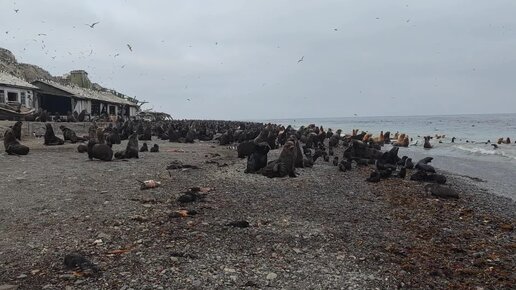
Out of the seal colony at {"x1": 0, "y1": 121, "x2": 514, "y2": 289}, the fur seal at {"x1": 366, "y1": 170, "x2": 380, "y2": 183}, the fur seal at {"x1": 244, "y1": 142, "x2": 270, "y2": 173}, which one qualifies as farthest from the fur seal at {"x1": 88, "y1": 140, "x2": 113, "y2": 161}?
the fur seal at {"x1": 366, "y1": 170, "x2": 380, "y2": 183}

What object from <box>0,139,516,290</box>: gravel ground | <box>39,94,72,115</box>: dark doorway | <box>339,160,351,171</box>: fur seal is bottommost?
<box>0,139,516,290</box>: gravel ground

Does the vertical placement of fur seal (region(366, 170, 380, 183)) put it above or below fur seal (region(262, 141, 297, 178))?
below

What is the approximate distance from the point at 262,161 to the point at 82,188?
6798 millimetres

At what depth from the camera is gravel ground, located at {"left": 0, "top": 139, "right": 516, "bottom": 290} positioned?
18.6 ft

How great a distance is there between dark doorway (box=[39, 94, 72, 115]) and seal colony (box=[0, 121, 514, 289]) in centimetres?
3276

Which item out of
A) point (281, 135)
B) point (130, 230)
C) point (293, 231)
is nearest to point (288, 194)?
point (293, 231)

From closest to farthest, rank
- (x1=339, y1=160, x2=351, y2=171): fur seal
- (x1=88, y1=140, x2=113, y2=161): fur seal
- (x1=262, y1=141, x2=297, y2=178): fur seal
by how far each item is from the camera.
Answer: (x1=262, y1=141, x2=297, y2=178): fur seal
(x1=88, y1=140, x2=113, y2=161): fur seal
(x1=339, y1=160, x2=351, y2=171): fur seal

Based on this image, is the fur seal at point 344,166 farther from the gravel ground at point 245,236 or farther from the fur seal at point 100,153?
the fur seal at point 100,153

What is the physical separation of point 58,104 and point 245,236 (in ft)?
142

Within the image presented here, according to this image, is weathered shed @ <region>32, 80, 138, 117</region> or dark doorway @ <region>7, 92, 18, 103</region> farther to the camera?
weathered shed @ <region>32, 80, 138, 117</region>

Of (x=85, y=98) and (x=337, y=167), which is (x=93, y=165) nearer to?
(x=337, y=167)

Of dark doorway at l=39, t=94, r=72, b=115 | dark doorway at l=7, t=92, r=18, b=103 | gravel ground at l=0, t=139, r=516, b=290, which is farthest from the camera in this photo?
dark doorway at l=39, t=94, r=72, b=115

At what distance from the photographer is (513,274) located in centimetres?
629

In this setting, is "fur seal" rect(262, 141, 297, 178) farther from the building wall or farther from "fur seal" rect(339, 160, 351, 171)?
the building wall
